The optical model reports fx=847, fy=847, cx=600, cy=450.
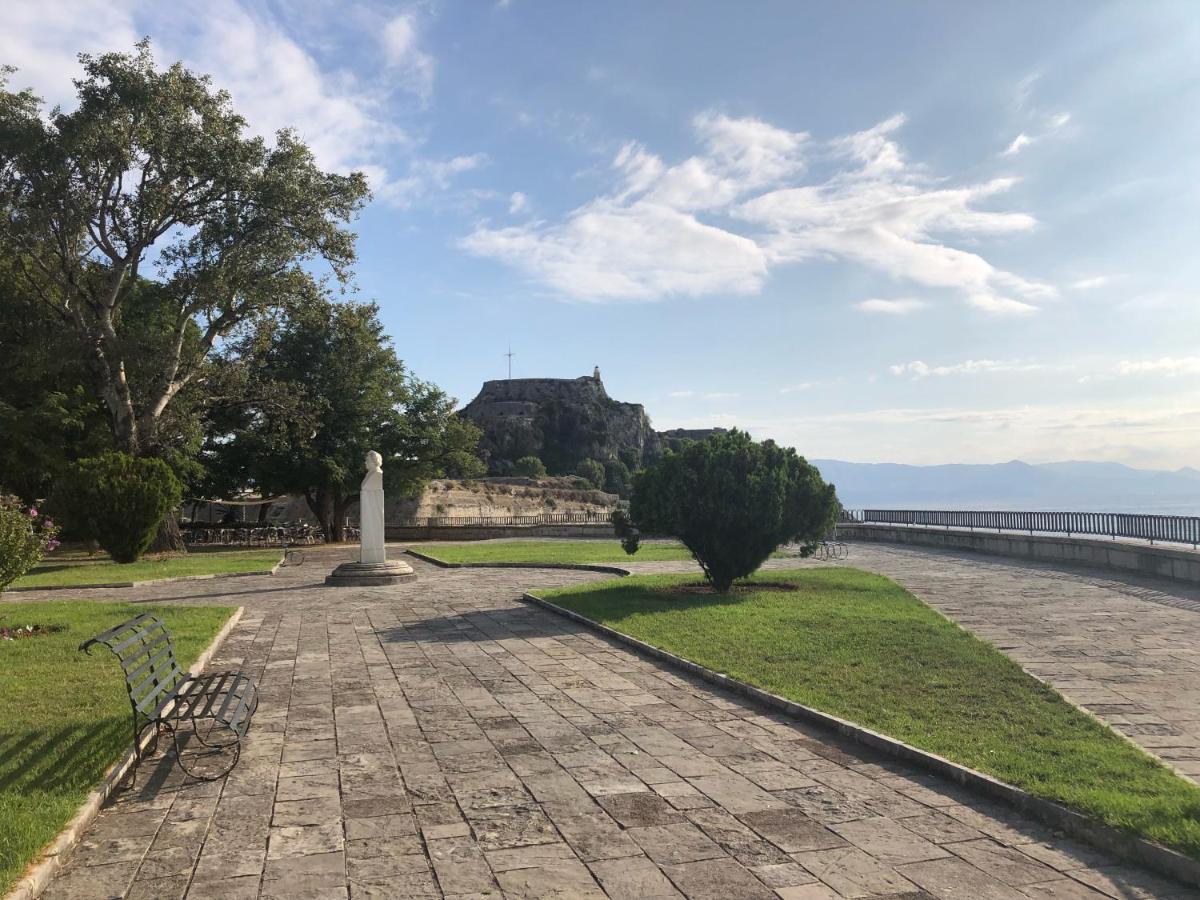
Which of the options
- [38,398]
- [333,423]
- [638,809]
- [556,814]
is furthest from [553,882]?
[333,423]

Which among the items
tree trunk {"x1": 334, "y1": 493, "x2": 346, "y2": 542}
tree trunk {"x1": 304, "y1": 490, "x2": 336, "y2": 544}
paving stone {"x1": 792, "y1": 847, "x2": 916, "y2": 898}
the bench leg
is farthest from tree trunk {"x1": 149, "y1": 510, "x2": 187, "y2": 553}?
paving stone {"x1": 792, "y1": 847, "x2": 916, "y2": 898}

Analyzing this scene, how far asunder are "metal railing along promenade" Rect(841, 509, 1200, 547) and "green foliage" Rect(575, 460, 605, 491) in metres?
59.2

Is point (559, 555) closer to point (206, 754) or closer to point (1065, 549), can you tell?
point (1065, 549)

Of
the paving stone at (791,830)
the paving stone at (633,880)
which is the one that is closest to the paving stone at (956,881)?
the paving stone at (791,830)

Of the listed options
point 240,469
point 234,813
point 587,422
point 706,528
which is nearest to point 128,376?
point 240,469

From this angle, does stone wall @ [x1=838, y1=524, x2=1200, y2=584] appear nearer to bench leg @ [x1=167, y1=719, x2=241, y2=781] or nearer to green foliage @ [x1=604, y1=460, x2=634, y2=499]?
bench leg @ [x1=167, y1=719, x2=241, y2=781]

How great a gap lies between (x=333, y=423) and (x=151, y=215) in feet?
41.3

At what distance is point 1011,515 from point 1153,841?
21.8m

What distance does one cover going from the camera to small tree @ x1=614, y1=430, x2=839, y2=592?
12.8 m

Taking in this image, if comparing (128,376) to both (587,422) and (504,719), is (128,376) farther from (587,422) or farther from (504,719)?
(587,422)

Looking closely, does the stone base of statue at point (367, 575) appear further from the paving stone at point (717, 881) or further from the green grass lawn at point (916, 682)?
the paving stone at point (717, 881)

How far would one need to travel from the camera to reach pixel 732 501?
1280cm

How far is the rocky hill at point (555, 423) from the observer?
9338cm

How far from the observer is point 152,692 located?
212 inches
